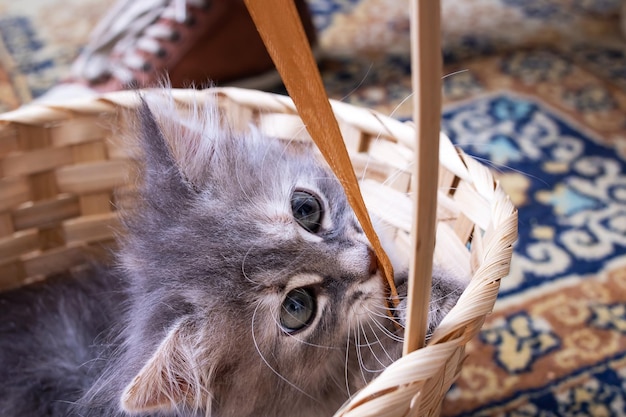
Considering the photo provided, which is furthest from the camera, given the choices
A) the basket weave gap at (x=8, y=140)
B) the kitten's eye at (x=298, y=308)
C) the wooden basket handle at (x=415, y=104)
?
the basket weave gap at (x=8, y=140)

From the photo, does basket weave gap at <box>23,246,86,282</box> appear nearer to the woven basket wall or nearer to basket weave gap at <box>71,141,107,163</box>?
the woven basket wall

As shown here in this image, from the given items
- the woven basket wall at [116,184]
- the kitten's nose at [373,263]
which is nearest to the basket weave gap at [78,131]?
the woven basket wall at [116,184]

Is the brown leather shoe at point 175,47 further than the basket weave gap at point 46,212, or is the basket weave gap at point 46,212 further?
the brown leather shoe at point 175,47

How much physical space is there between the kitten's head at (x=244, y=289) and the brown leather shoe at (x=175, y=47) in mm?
894

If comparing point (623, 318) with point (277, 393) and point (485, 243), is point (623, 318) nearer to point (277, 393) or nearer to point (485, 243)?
point (485, 243)

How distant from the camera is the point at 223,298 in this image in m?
0.84

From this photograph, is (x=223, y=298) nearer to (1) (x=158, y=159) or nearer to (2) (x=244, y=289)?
(2) (x=244, y=289)

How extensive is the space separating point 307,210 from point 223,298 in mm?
169

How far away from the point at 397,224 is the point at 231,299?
1.04 ft

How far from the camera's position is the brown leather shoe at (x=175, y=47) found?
5.87 feet

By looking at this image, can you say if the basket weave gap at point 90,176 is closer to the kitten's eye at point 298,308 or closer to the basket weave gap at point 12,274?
the basket weave gap at point 12,274

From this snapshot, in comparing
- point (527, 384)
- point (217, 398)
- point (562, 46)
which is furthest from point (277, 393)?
point (562, 46)

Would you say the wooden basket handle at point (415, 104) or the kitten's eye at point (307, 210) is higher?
the wooden basket handle at point (415, 104)

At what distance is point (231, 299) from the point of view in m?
0.84
